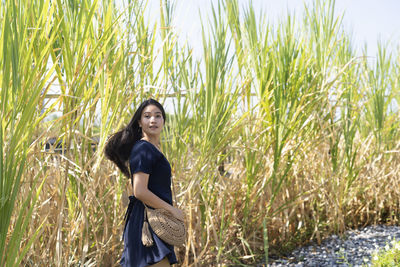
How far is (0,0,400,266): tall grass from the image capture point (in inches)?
70.1

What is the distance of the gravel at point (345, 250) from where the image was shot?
119 inches

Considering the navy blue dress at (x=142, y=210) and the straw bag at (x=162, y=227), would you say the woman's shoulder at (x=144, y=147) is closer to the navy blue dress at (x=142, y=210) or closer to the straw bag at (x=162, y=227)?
the navy blue dress at (x=142, y=210)

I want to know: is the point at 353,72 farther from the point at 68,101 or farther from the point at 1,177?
the point at 1,177

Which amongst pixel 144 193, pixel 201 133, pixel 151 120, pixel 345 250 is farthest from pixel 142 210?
pixel 345 250

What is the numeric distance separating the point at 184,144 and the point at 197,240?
0.55 m

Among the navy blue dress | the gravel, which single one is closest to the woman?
the navy blue dress

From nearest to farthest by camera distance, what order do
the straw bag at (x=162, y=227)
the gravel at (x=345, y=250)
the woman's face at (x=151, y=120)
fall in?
the straw bag at (x=162, y=227), the woman's face at (x=151, y=120), the gravel at (x=345, y=250)

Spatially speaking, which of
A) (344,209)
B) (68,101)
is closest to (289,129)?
(344,209)

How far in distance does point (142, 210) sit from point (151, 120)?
0.37m

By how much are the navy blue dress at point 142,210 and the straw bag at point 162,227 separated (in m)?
0.03

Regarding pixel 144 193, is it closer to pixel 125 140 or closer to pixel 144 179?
pixel 144 179

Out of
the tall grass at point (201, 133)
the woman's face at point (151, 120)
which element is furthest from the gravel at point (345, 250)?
the woman's face at point (151, 120)

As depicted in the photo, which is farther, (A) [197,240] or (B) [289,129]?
(B) [289,129]

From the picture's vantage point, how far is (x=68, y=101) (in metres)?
1.86
